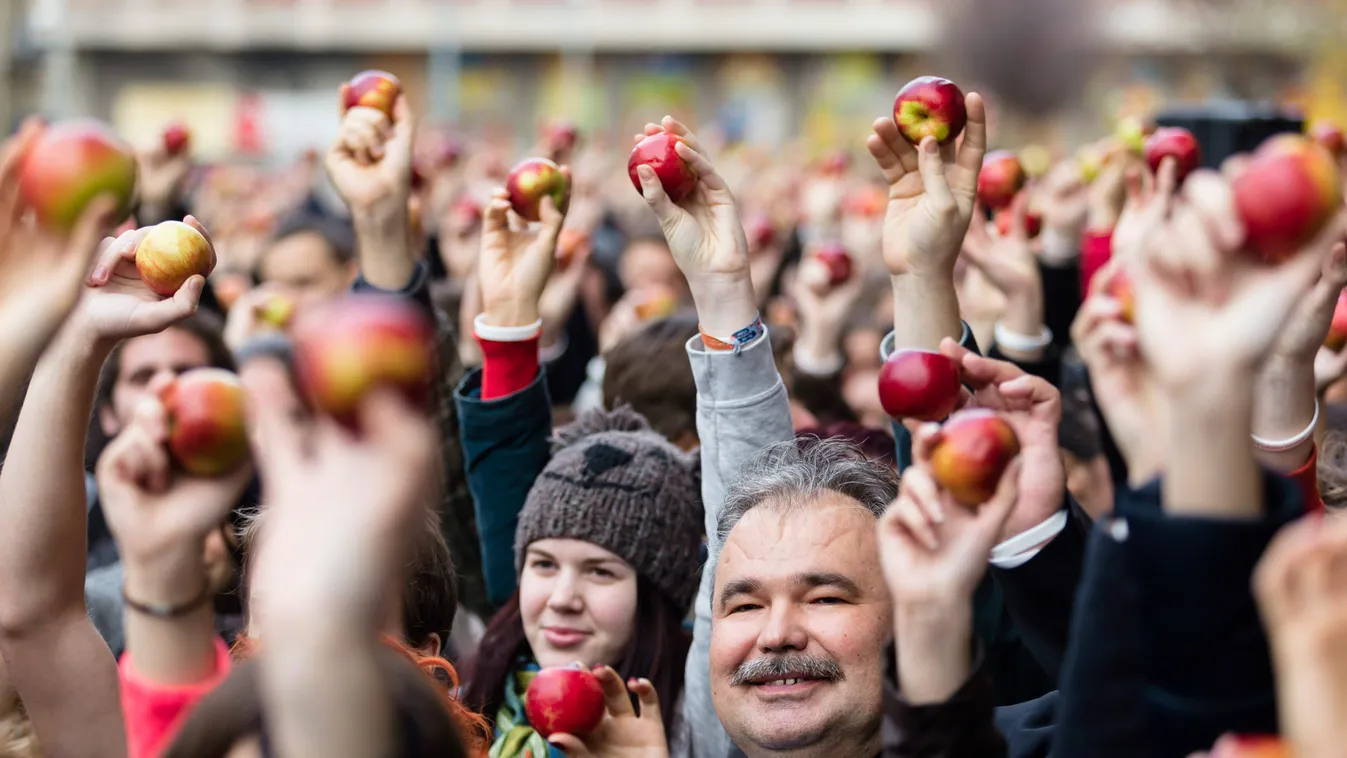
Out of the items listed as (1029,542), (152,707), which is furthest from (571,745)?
(1029,542)

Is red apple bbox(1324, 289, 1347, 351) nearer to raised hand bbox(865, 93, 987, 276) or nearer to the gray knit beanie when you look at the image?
raised hand bbox(865, 93, 987, 276)

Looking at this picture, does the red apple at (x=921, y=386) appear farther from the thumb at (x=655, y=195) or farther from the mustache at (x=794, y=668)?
the thumb at (x=655, y=195)

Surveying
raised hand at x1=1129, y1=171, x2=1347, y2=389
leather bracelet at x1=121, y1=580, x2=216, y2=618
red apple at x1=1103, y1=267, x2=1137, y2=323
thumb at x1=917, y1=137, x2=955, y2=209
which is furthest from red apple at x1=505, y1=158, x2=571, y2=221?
raised hand at x1=1129, y1=171, x2=1347, y2=389

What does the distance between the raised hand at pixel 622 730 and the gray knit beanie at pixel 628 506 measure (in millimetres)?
483

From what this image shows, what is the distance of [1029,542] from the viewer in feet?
7.70

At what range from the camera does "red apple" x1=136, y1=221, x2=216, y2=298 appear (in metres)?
2.21

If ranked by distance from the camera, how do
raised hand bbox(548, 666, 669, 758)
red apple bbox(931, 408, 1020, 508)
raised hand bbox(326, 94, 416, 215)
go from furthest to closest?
raised hand bbox(326, 94, 416, 215), raised hand bbox(548, 666, 669, 758), red apple bbox(931, 408, 1020, 508)

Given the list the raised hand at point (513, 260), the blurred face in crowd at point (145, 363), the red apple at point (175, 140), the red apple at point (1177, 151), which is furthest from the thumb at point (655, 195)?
the red apple at point (175, 140)

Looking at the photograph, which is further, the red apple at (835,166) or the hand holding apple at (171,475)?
the red apple at (835,166)

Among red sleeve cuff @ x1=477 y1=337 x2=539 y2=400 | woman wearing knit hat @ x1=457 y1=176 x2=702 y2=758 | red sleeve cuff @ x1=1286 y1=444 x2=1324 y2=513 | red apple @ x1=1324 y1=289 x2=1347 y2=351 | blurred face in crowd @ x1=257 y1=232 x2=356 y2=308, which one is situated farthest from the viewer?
blurred face in crowd @ x1=257 y1=232 x2=356 y2=308

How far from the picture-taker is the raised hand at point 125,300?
2.18m

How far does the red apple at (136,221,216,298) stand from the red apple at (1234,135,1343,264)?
4.72 ft

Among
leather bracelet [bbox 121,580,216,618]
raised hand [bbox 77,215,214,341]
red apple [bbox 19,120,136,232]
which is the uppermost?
red apple [bbox 19,120,136,232]

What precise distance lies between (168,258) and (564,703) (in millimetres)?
975
